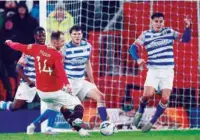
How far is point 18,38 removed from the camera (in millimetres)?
13625

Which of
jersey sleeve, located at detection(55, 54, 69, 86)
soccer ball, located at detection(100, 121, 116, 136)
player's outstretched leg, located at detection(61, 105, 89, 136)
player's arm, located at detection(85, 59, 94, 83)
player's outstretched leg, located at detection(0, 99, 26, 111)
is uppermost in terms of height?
jersey sleeve, located at detection(55, 54, 69, 86)

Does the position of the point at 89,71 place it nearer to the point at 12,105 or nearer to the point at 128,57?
the point at 12,105

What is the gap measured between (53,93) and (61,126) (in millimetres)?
2376

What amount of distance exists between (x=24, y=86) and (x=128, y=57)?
2.04 meters

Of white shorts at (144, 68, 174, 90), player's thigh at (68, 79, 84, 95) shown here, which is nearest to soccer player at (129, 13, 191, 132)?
white shorts at (144, 68, 174, 90)

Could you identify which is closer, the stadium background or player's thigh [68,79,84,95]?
player's thigh [68,79,84,95]

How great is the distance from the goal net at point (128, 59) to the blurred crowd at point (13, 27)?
75 centimetres

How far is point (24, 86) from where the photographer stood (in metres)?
12.4

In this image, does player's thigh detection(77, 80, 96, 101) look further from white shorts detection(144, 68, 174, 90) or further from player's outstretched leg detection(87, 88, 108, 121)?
white shorts detection(144, 68, 174, 90)

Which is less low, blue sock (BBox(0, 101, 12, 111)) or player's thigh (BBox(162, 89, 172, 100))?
player's thigh (BBox(162, 89, 172, 100))

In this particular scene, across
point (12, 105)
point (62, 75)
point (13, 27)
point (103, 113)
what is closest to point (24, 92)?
point (12, 105)

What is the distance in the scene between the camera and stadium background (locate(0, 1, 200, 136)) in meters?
13.2

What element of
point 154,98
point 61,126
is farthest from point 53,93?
point 154,98

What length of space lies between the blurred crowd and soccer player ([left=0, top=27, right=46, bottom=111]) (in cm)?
112
